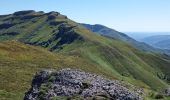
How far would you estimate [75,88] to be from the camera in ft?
109

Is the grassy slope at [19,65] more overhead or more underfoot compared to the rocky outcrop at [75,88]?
more underfoot

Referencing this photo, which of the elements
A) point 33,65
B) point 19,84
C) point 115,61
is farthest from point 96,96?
point 115,61

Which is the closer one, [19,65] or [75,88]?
[75,88]

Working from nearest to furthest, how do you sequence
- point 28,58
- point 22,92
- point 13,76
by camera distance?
point 22,92
point 13,76
point 28,58

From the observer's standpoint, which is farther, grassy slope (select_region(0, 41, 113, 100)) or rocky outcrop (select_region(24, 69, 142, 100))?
grassy slope (select_region(0, 41, 113, 100))

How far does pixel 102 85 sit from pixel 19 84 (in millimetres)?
28838

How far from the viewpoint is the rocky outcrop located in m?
31.2

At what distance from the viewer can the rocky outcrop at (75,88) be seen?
102 ft

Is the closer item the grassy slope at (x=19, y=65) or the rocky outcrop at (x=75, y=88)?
the rocky outcrop at (x=75, y=88)

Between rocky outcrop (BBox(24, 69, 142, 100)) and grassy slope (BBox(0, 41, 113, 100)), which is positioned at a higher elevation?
rocky outcrop (BBox(24, 69, 142, 100))

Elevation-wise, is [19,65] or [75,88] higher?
[75,88]

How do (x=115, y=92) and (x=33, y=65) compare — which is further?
(x=33, y=65)

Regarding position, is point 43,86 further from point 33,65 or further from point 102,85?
point 33,65

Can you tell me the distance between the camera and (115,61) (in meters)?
195
